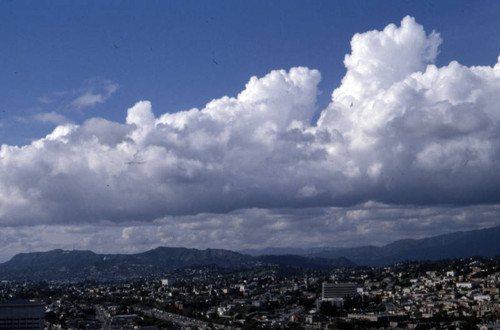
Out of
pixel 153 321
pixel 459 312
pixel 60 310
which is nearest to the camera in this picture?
pixel 459 312

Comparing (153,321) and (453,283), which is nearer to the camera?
(153,321)

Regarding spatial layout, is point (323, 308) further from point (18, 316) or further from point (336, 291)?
point (18, 316)

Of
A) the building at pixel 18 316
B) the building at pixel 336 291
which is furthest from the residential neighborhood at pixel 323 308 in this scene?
the building at pixel 18 316

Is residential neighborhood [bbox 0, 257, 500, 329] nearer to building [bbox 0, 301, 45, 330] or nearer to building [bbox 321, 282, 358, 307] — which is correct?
building [bbox 321, 282, 358, 307]

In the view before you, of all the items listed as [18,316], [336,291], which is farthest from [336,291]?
[18,316]

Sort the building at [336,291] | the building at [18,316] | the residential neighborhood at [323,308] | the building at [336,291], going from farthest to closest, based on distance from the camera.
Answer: the building at [336,291] → the building at [336,291] → the residential neighborhood at [323,308] → the building at [18,316]

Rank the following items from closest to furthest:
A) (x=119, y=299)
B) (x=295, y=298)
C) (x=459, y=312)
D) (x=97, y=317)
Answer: (x=459, y=312) < (x=97, y=317) < (x=295, y=298) < (x=119, y=299)

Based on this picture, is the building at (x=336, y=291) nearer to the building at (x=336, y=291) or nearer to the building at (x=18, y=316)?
the building at (x=336, y=291)

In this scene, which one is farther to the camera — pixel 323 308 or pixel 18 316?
pixel 323 308

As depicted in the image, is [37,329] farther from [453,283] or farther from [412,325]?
[453,283]

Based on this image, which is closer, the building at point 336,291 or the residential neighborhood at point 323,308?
the residential neighborhood at point 323,308

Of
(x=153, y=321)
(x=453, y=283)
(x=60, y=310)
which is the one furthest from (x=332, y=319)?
(x=60, y=310)
